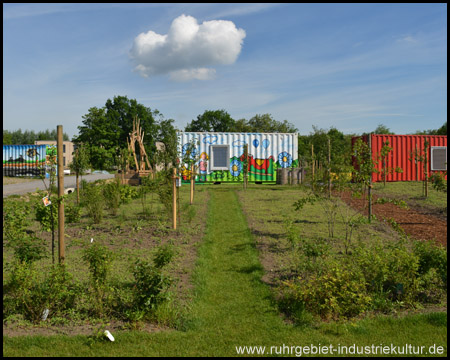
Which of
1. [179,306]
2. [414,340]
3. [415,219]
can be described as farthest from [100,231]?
[415,219]

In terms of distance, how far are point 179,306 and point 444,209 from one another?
1088 centimetres

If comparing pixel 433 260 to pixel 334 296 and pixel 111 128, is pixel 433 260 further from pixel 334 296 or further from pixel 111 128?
pixel 111 128

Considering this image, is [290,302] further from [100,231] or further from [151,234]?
[100,231]

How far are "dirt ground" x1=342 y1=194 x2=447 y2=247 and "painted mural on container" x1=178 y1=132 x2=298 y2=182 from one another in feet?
33.6

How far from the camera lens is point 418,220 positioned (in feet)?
35.7


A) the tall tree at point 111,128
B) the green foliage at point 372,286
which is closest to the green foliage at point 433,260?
the green foliage at point 372,286

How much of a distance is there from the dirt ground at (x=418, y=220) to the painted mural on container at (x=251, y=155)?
10249mm

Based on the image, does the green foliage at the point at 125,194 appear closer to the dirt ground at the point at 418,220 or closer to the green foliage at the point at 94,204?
the green foliage at the point at 94,204

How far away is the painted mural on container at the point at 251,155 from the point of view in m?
23.8

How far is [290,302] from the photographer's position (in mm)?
5121

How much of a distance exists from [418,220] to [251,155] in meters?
14.0

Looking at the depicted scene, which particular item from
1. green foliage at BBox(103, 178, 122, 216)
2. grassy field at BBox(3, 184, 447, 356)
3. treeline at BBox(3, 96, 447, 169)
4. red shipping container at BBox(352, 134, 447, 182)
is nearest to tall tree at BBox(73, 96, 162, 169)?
treeline at BBox(3, 96, 447, 169)

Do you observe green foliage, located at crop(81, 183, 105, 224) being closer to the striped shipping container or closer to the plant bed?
the plant bed

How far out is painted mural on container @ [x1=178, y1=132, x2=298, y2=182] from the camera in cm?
2377
